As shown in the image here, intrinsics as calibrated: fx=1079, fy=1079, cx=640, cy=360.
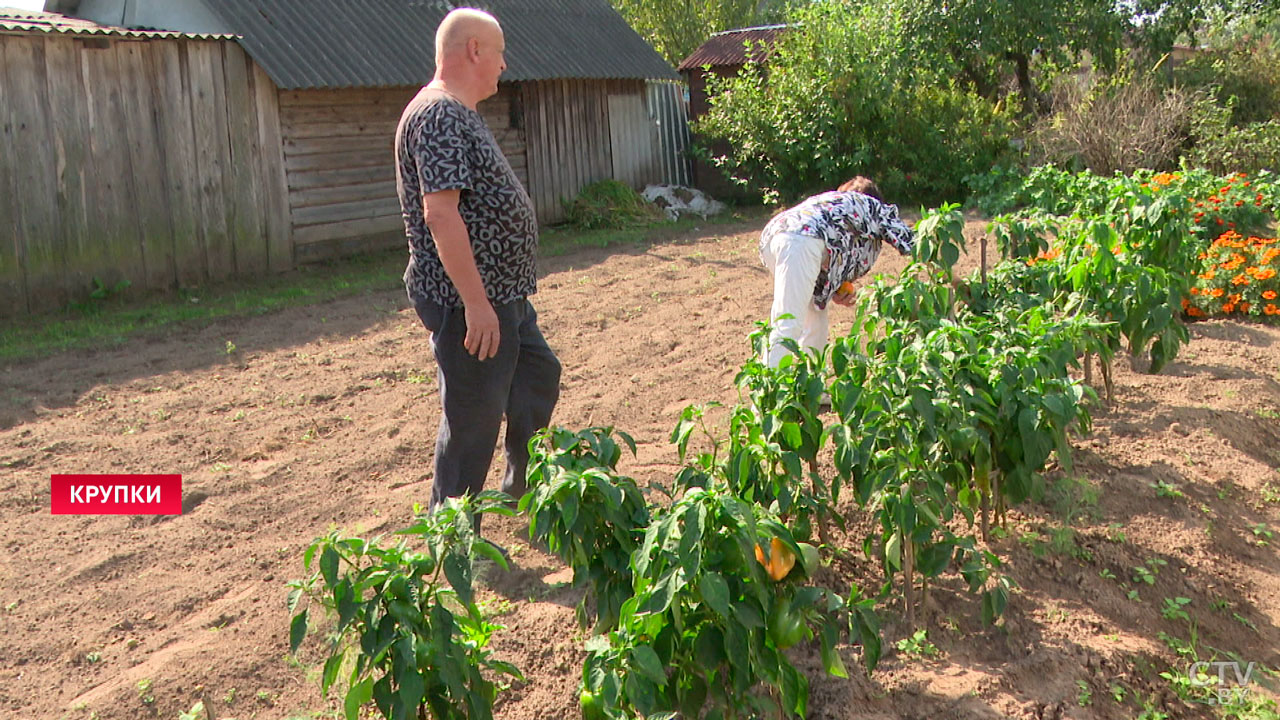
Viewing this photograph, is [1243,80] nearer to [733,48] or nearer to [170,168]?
[733,48]

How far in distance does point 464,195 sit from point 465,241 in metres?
0.21

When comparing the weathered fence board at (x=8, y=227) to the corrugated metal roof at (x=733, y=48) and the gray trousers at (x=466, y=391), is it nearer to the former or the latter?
the gray trousers at (x=466, y=391)

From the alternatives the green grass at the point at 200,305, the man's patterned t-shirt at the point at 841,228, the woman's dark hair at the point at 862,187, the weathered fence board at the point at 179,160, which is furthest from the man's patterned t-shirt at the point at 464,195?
the weathered fence board at the point at 179,160

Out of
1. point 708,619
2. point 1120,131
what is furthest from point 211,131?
point 1120,131

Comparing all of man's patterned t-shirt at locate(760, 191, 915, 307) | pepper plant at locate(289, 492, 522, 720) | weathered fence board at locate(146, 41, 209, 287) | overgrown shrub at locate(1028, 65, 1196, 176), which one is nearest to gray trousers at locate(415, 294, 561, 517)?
pepper plant at locate(289, 492, 522, 720)

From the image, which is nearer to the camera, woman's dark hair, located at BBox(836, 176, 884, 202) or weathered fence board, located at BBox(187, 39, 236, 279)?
woman's dark hair, located at BBox(836, 176, 884, 202)

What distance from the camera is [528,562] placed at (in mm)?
3752

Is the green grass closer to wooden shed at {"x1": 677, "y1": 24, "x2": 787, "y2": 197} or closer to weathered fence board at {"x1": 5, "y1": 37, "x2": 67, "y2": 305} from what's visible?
weathered fence board at {"x1": 5, "y1": 37, "x2": 67, "y2": 305}

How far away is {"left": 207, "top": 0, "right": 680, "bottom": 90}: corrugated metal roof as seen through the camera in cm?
1028

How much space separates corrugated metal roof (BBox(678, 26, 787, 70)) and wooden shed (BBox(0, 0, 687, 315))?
5028mm

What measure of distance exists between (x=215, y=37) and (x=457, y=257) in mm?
7741

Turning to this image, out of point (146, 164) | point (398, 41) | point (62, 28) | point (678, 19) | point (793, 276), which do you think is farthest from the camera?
point (678, 19)

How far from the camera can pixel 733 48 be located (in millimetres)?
18859
